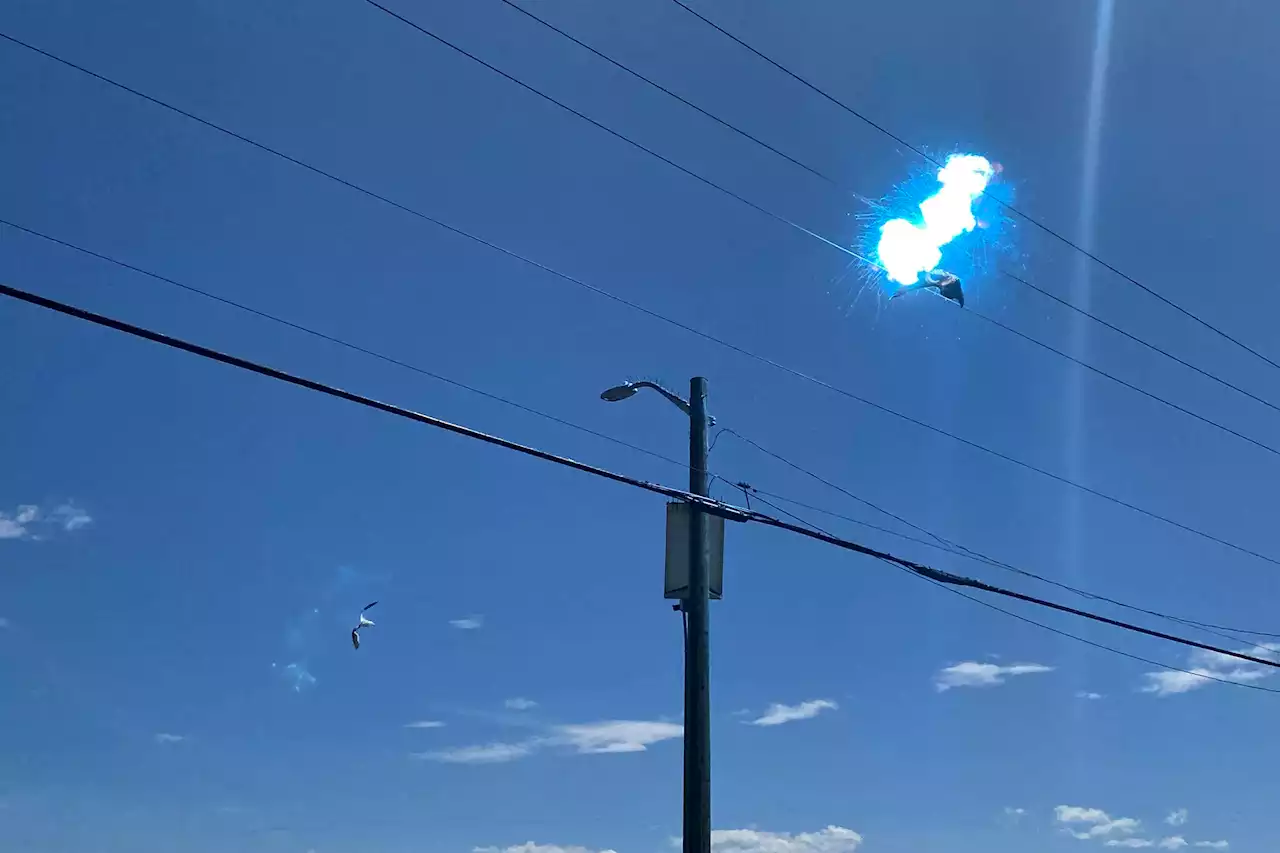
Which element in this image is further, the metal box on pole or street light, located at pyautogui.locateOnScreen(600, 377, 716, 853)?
the metal box on pole

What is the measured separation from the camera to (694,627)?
494 inches

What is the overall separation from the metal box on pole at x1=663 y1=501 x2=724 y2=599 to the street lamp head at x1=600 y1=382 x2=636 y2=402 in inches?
63.6

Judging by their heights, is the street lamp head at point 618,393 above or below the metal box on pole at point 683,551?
above

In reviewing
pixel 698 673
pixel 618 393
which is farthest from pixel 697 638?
pixel 618 393

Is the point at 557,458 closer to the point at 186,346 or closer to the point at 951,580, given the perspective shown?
the point at 186,346

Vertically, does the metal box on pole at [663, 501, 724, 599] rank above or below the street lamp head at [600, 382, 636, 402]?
below

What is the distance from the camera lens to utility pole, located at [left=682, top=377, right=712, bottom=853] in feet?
38.5

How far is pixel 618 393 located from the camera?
551 inches

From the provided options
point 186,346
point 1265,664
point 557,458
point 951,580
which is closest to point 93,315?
point 186,346

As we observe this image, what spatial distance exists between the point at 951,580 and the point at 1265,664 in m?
6.95

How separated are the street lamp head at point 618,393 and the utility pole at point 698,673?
2.94ft

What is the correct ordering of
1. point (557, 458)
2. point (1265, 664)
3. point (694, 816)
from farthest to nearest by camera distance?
point (1265, 664)
point (694, 816)
point (557, 458)

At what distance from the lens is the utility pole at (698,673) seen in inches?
462

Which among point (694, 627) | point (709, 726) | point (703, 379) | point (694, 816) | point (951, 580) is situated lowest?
point (694, 816)
